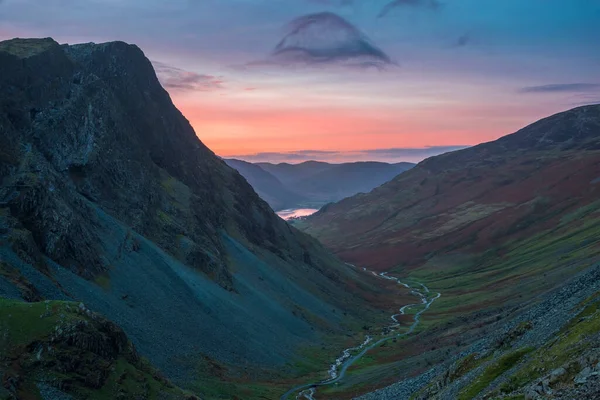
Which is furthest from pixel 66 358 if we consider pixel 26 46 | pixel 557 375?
pixel 26 46

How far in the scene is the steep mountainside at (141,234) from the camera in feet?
221

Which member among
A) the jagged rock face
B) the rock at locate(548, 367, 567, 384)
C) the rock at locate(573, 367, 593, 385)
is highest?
the jagged rock face

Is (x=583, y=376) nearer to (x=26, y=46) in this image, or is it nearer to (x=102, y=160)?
(x=102, y=160)

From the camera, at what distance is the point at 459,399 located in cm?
3469

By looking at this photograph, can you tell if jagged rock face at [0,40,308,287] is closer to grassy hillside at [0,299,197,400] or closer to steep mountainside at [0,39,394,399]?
steep mountainside at [0,39,394,399]

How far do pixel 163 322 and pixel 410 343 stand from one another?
4740 cm

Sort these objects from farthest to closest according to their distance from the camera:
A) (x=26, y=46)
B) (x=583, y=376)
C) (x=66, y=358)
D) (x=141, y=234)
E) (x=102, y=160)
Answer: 1. (x=102, y=160)
2. (x=26, y=46)
3. (x=141, y=234)
4. (x=66, y=358)
5. (x=583, y=376)

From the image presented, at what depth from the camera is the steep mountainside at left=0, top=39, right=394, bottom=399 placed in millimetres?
67375

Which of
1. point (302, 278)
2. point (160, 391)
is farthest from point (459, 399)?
point (302, 278)

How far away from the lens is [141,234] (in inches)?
3637

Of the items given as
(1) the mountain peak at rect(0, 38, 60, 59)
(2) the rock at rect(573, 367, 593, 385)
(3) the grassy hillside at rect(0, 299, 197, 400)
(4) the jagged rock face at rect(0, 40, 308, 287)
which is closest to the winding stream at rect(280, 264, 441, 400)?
(4) the jagged rock face at rect(0, 40, 308, 287)

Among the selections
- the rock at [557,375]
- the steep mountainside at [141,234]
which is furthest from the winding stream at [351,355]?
the rock at [557,375]

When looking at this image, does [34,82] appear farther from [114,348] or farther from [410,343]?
[410,343]

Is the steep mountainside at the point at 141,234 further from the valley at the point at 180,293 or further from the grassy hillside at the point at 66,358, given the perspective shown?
the grassy hillside at the point at 66,358
